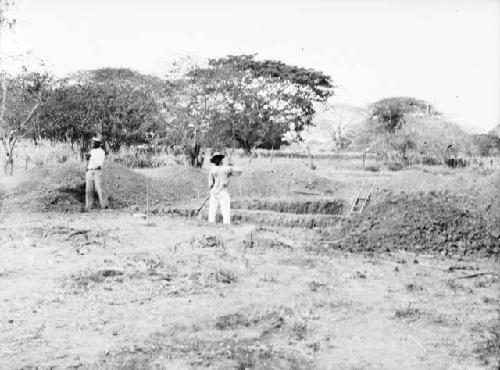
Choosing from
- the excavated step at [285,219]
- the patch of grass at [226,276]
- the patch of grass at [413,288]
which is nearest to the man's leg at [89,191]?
the excavated step at [285,219]

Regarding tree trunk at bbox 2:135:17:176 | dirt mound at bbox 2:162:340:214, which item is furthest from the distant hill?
tree trunk at bbox 2:135:17:176

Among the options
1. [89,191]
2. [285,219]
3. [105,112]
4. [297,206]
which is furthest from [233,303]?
[105,112]

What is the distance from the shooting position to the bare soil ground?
4695mm

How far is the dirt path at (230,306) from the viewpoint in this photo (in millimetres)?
4688

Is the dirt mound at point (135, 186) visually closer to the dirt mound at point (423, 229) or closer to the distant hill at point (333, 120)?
the dirt mound at point (423, 229)

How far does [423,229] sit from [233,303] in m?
5.16

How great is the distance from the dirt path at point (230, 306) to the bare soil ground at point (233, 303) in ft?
0.06

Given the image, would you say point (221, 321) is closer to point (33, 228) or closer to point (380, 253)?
point (380, 253)

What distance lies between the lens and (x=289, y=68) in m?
32.4

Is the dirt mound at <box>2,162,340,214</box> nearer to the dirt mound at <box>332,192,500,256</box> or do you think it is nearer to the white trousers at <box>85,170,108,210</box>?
the white trousers at <box>85,170,108,210</box>

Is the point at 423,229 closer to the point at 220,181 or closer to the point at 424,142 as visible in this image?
the point at 220,181

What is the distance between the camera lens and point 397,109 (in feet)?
131

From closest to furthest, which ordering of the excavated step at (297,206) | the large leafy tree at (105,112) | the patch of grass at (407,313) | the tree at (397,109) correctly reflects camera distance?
the patch of grass at (407,313)
the excavated step at (297,206)
the large leafy tree at (105,112)
the tree at (397,109)

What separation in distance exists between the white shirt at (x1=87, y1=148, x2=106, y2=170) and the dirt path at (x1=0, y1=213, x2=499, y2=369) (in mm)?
2709
